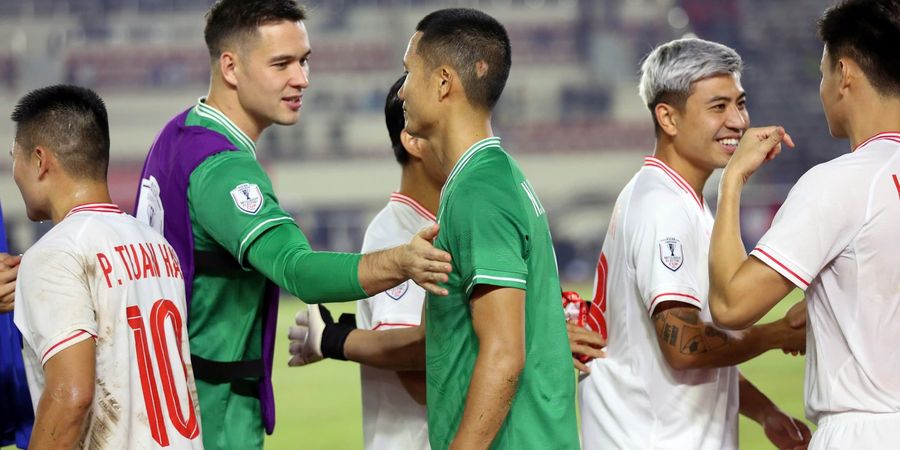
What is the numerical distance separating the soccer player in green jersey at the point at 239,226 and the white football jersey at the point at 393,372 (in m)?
0.39

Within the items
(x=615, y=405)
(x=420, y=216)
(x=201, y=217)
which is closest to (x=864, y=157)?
(x=615, y=405)

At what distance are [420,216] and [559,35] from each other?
31517mm

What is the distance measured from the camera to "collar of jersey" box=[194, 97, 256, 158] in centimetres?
392

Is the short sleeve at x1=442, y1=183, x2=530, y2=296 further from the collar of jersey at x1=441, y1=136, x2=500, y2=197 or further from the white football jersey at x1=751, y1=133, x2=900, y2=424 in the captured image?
the white football jersey at x1=751, y1=133, x2=900, y2=424

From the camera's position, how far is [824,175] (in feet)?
10.1

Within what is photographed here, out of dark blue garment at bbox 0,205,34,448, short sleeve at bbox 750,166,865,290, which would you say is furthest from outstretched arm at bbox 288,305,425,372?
short sleeve at bbox 750,166,865,290

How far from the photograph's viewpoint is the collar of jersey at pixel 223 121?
392 centimetres

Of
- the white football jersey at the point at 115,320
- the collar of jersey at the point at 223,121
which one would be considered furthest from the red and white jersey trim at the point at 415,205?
the white football jersey at the point at 115,320

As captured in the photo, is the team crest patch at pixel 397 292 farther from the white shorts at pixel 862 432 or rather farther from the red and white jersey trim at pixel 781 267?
the white shorts at pixel 862 432

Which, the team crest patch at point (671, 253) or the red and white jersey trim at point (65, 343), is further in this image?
the team crest patch at point (671, 253)

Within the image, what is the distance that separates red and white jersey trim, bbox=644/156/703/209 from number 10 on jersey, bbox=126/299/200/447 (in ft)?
5.88

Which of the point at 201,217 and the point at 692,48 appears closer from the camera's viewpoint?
the point at 201,217

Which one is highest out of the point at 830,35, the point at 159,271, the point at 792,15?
the point at 792,15

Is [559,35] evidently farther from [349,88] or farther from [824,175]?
[824,175]
